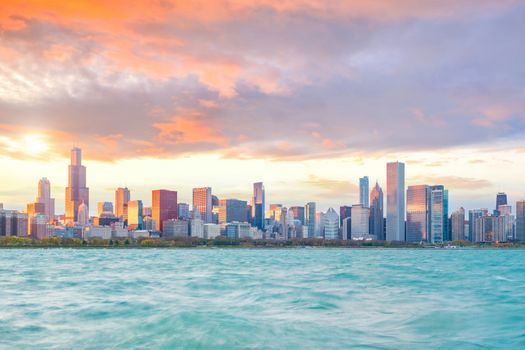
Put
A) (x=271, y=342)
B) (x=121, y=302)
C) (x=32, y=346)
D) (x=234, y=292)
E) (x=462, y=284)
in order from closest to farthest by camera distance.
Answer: (x=32, y=346)
(x=271, y=342)
(x=121, y=302)
(x=234, y=292)
(x=462, y=284)

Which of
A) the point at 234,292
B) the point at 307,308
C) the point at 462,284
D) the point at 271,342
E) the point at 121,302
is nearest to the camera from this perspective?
the point at 271,342

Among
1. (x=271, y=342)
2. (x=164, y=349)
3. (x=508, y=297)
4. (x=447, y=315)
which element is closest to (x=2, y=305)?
(x=164, y=349)

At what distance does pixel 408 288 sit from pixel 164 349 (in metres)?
27.5

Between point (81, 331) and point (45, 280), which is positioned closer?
point (81, 331)

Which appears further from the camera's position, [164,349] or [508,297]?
[508,297]

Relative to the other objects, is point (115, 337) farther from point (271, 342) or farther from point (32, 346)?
point (271, 342)

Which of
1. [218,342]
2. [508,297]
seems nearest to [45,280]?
[218,342]

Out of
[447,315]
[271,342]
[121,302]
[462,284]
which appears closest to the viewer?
[271,342]

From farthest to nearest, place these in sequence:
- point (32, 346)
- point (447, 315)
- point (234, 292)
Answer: point (234, 292)
point (447, 315)
point (32, 346)

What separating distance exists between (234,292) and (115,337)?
19.2 metres

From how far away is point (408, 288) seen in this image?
45.8 m

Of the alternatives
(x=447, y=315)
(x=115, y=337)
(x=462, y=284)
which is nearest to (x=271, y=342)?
(x=115, y=337)

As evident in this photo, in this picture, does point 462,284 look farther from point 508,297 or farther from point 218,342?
point 218,342

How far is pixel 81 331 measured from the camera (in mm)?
25828
